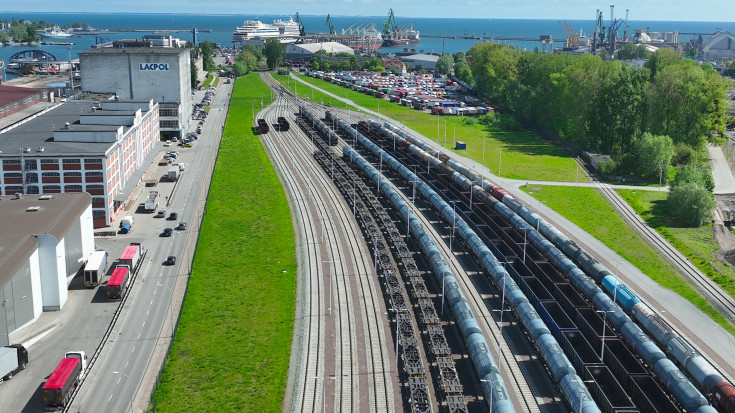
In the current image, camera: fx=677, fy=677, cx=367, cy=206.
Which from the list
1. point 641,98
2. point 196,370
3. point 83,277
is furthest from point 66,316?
point 641,98

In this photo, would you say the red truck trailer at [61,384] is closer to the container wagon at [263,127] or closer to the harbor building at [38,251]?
the harbor building at [38,251]

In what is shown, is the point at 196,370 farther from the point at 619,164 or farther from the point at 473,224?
the point at 619,164

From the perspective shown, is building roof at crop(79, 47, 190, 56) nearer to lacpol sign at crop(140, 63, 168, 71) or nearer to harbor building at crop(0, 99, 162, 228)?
lacpol sign at crop(140, 63, 168, 71)

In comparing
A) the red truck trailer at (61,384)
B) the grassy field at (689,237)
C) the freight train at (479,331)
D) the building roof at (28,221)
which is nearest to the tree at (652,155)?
the grassy field at (689,237)

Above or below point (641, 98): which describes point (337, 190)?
below

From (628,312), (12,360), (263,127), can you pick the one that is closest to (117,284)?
(12,360)

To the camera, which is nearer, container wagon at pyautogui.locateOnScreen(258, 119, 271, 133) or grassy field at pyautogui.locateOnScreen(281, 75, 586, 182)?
grassy field at pyautogui.locateOnScreen(281, 75, 586, 182)

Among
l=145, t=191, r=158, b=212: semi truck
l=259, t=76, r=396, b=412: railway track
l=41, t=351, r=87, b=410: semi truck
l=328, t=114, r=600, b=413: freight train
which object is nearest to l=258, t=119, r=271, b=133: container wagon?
l=259, t=76, r=396, b=412: railway track
